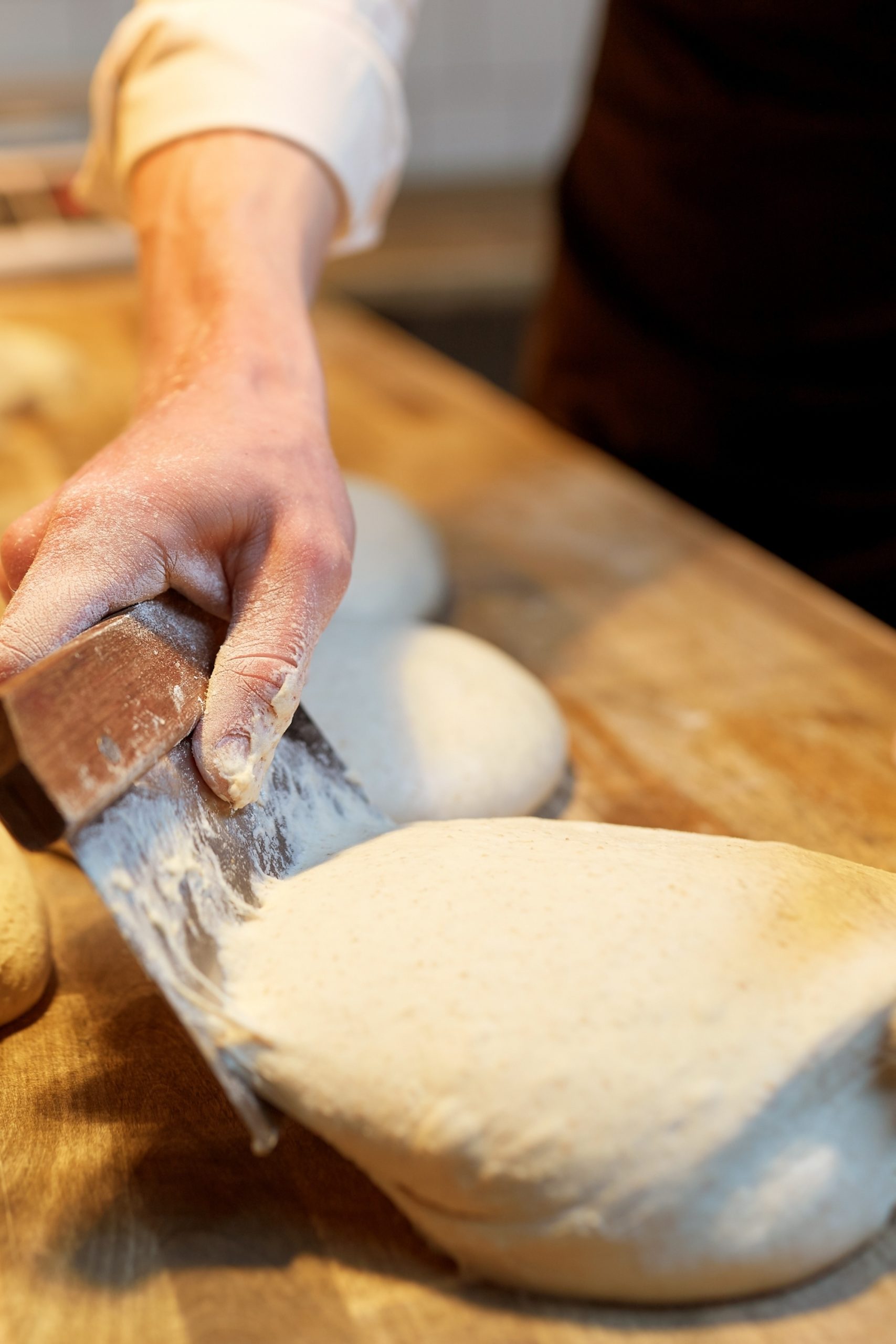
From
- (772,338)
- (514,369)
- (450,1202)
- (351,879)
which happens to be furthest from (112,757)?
(514,369)

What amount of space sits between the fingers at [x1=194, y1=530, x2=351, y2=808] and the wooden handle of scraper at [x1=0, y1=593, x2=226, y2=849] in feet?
0.07

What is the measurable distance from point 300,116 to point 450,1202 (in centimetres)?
113

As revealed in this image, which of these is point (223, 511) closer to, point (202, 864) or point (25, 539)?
point (25, 539)

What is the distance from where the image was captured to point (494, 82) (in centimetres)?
396

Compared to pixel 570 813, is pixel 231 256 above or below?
above

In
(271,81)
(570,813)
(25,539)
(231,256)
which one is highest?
(271,81)

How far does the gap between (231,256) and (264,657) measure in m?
0.50

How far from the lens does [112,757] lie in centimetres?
76

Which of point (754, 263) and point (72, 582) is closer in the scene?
point (72, 582)

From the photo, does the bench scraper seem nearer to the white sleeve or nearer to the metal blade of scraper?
the metal blade of scraper

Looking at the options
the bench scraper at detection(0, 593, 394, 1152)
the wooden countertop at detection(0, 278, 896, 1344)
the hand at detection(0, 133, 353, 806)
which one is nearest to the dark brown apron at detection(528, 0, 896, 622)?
the wooden countertop at detection(0, 278, 896, 1344)

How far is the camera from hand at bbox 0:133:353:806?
0.88m

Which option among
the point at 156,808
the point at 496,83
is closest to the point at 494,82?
the point at 496,83

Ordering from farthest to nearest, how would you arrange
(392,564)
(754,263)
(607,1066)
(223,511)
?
1. (754,263)
2. (392,564)
3. (223,511)
4. (607,1066)
